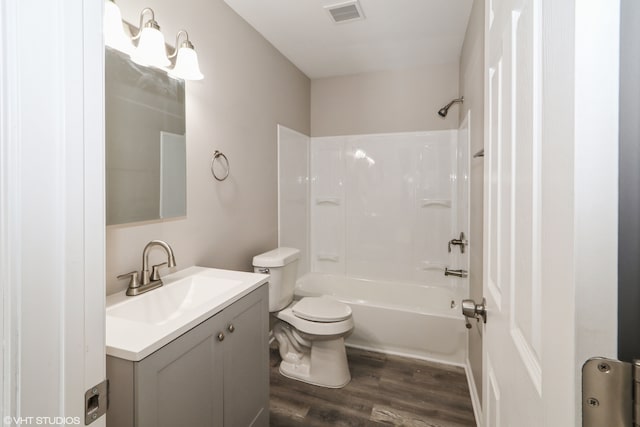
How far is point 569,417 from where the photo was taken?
1.12ft

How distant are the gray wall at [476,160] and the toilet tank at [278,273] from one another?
50.4 inches

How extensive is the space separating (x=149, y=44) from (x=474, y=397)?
2633mm

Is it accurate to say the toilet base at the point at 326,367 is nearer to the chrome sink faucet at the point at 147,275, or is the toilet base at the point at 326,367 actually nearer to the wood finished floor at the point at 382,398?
the wood finished floor at the point at 382,398

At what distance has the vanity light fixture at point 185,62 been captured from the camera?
1477 millimetres

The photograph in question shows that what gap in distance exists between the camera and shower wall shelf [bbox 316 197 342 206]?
3.22m

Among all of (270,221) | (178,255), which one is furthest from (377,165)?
(178,255)

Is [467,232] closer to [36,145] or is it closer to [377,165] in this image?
[377,165]

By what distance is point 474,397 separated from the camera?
1864 mm

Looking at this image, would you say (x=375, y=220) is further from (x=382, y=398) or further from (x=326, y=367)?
(x=382, y=398)

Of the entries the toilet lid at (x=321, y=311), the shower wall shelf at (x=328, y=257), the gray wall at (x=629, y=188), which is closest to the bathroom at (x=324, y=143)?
the shower wall shelf at (x=328, y=257)

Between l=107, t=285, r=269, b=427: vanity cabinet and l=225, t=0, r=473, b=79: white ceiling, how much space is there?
1849mm

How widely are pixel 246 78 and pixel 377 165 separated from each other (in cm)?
153

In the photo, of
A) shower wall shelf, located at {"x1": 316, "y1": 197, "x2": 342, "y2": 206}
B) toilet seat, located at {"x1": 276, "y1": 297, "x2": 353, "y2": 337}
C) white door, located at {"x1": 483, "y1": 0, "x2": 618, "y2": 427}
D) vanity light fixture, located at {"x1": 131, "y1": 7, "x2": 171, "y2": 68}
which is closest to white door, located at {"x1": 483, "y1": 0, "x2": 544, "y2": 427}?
white door, located at {"x1": 483, "y1": 0, "x2": 618, "y2": 427}

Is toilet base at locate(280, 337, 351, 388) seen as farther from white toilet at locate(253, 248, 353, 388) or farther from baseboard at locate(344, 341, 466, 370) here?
baseboard at locate(344, 341, 466, 370)
